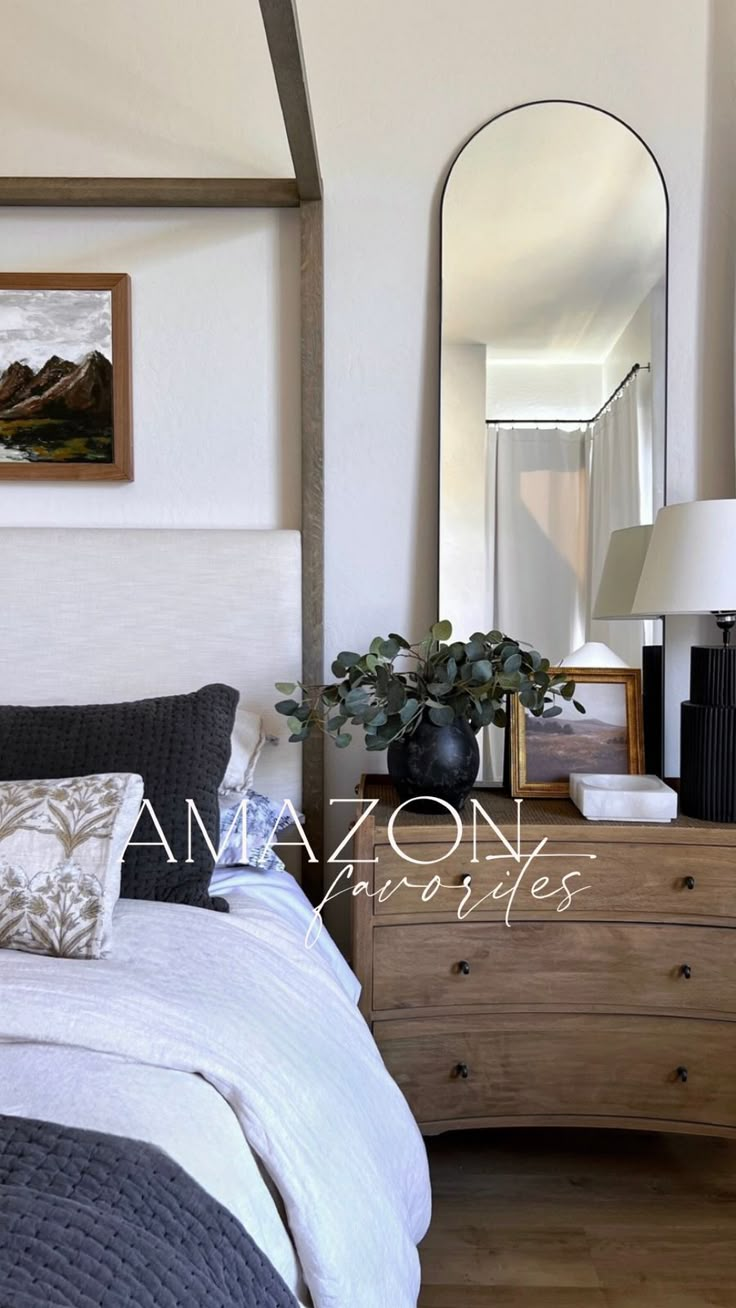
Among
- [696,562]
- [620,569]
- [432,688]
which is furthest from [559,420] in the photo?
[432,688]

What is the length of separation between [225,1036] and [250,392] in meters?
1.57

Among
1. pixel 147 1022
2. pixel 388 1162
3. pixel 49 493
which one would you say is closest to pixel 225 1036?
pixel 147 1022

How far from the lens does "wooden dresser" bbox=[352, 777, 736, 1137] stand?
73.2 inches

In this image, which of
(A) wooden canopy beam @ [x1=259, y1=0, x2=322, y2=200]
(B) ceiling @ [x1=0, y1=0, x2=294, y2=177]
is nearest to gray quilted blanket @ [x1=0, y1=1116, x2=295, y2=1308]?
(A) wooden canopy beam @ [x1=259, y1=0, x2=322, y2=200]

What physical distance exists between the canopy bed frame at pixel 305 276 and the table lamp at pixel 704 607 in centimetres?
74

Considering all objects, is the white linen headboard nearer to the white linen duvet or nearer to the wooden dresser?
the wooden dresser

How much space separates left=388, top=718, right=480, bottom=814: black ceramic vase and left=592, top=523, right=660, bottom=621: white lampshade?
21.3 inches

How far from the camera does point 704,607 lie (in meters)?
1.90

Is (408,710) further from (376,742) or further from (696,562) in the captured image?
(696,562)

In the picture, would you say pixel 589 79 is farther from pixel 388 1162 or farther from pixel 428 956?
pixel 388 1162

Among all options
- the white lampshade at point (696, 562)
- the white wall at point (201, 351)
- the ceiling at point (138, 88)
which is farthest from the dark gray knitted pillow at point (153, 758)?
the ceiling at point (138, 88)

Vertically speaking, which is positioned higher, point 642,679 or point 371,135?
point 371,135

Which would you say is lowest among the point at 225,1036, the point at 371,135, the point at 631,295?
the point at 225,1036

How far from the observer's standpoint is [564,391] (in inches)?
90.6
